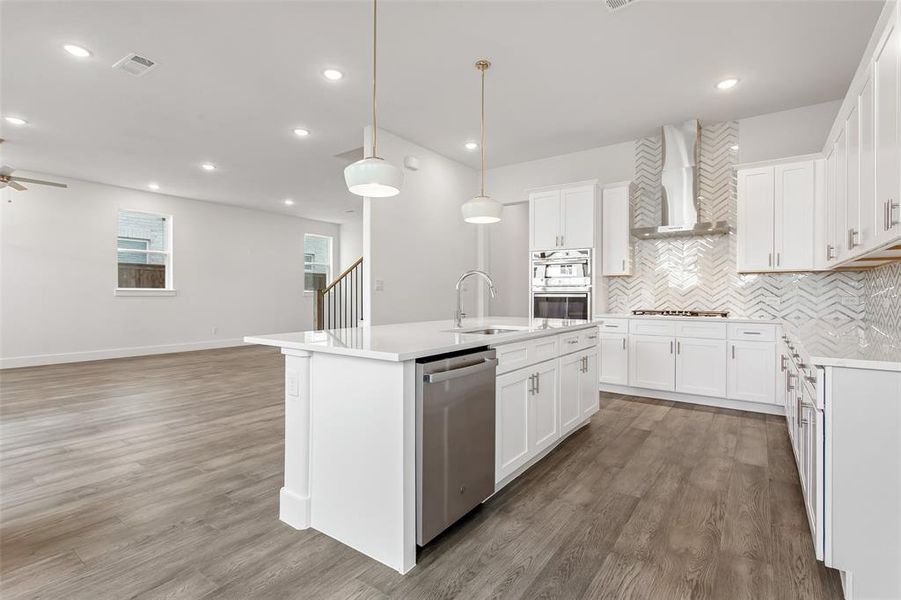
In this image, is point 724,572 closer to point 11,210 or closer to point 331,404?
point 331,404

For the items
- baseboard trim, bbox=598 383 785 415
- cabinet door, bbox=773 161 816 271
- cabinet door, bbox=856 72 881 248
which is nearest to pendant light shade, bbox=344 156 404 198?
cabinet door, bbox=856 72 881 248

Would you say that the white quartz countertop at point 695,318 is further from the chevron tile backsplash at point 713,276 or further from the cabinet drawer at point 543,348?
the cabinet drawer at point 543,348

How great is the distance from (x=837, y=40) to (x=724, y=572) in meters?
3.65

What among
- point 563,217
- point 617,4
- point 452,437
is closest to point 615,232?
point 563,217

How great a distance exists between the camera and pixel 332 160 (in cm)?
579

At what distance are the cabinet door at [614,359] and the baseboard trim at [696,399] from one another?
124 millimetres

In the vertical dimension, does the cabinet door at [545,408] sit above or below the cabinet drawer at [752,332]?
below

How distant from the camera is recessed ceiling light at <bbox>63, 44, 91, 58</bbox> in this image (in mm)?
3050

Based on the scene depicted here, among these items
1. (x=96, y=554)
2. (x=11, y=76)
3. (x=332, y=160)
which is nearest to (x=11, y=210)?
(x=11, y=76)

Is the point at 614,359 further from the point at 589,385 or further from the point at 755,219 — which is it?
→ the point at 755,219

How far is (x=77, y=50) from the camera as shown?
10.2ft

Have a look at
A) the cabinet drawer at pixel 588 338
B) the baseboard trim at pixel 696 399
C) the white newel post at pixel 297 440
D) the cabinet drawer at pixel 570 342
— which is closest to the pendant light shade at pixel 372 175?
the white newel post at pixel 297 440

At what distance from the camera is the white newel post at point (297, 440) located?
2.06 meters

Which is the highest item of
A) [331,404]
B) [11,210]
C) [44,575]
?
[11,210]
